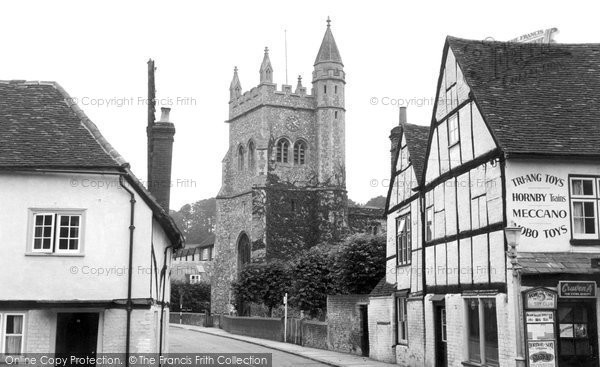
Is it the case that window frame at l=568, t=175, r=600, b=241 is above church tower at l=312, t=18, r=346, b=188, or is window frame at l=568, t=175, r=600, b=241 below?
below

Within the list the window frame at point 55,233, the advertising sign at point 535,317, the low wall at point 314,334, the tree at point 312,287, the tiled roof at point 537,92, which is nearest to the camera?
the advertising sign at point 535,317

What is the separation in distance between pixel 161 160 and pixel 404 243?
8.66 metres

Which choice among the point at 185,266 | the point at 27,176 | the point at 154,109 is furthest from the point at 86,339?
the point at 185,266

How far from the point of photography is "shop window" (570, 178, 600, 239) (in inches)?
709

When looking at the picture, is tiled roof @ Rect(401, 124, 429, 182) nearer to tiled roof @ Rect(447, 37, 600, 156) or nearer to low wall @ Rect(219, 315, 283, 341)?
tiled roof @ Rect(447, 37, 600, 156)

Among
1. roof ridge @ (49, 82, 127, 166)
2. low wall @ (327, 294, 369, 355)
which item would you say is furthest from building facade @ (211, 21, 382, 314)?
roof ridge @ (49, 82, 127, 166)

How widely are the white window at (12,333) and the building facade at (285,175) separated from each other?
147 feet

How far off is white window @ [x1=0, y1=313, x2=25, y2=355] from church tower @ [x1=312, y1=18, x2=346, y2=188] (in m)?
48.7

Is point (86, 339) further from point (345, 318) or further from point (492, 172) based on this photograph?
point (345, 318)

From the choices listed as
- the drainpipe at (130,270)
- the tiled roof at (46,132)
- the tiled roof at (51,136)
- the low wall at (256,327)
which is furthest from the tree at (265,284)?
the drainpipe at (130,270)

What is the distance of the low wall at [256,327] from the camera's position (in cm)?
4216

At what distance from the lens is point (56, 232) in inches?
702

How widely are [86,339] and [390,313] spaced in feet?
38.1

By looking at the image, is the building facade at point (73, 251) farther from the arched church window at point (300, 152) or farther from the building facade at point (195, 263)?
the building facade at point (195, 263)
